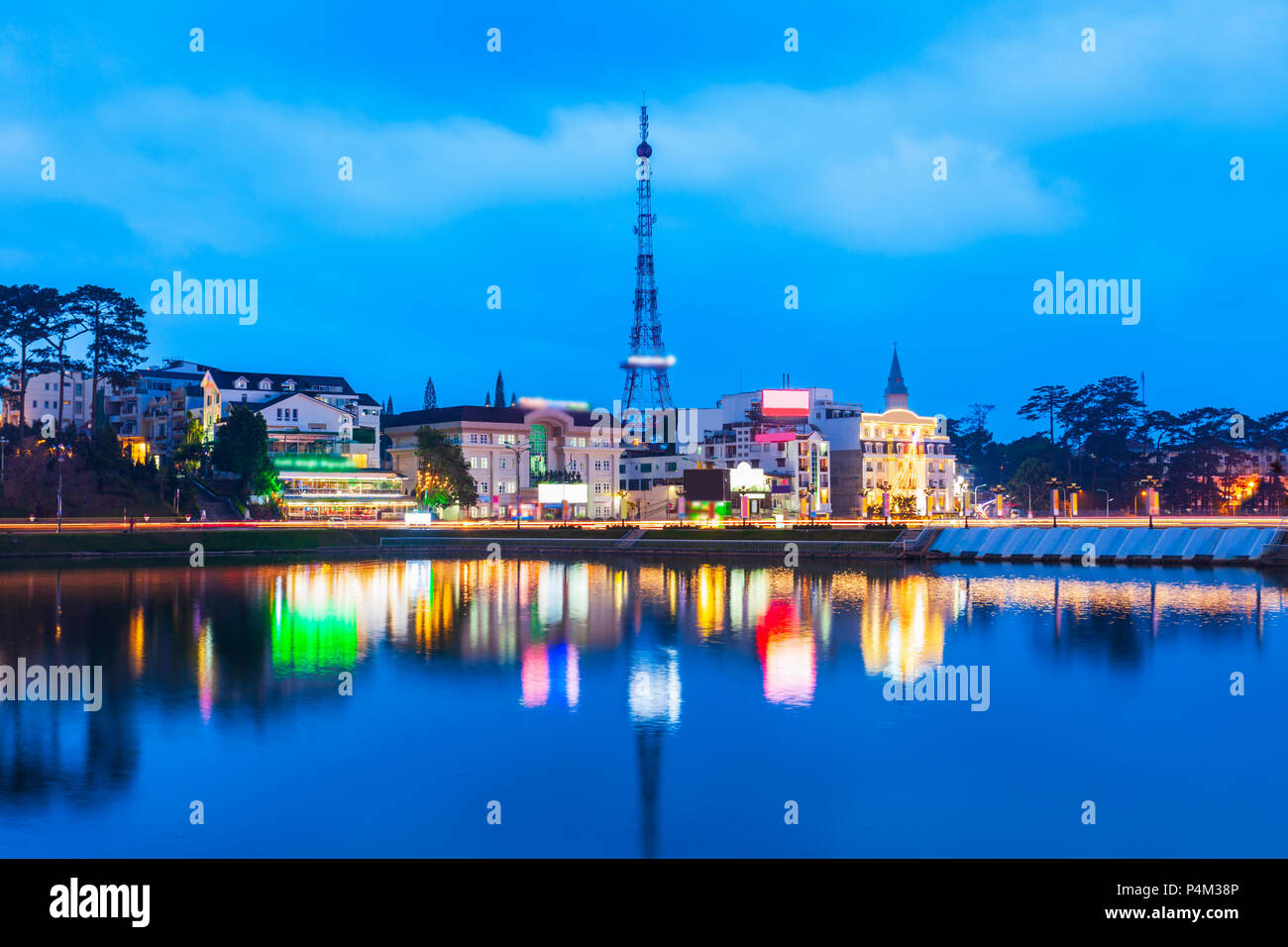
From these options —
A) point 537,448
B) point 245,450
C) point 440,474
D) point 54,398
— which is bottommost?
point 440,474

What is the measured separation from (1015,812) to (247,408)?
98.7m

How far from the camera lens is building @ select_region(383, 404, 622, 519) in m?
121

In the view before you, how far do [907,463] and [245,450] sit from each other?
287ft

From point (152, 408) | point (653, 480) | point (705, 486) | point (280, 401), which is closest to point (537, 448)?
point (653, 480)

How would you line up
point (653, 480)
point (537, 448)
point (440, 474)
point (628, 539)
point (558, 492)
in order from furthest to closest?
point (653, 480), point (537, 448), point (558, 492), point (440, 474), point (628, 539)

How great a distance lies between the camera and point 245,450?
332 ft

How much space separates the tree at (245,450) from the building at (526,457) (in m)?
19.1

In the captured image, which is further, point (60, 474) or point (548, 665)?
point (60, 474)

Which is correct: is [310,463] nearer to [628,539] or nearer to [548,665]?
[628,539]

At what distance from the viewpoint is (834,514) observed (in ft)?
489

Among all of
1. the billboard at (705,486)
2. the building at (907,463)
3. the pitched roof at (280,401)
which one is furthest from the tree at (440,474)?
the building at (907,463)

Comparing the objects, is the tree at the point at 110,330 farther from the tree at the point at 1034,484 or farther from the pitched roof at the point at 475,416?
the tree at the point at 1034,484

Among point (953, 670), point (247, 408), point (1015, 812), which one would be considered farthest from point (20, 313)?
point (1015, 812)
